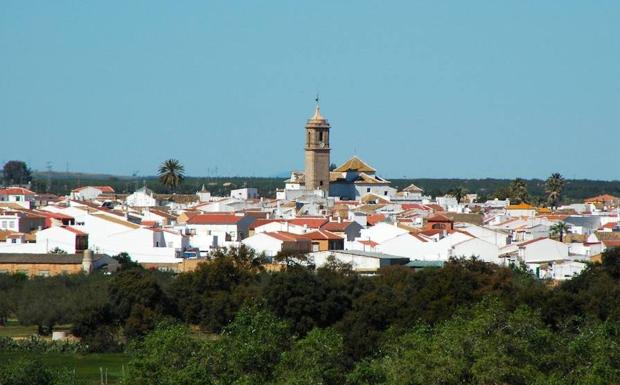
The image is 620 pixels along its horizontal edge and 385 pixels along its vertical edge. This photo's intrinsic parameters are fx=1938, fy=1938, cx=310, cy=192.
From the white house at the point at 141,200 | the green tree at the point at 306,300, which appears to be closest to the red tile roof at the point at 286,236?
the green tree at the point at 306,300

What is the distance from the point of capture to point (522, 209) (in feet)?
338

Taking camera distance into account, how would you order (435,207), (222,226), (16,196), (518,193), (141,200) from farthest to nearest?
(518,193)
(141,200)
(16,196)
(435,207)
(222,226)

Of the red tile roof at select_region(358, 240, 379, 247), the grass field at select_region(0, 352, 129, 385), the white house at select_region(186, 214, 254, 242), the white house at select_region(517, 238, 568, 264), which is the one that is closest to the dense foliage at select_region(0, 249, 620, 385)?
the grass field at select_region(0, 352, 129, 385)

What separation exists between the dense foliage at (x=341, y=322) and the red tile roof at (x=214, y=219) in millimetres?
15379

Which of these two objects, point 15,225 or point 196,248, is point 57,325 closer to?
point 196,248

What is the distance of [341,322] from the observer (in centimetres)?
5059

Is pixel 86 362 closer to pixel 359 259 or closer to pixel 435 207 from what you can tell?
pixel 359 259

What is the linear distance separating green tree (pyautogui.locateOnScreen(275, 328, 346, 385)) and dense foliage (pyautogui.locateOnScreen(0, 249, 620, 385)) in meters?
0.04

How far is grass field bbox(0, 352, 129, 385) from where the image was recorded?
4575cm

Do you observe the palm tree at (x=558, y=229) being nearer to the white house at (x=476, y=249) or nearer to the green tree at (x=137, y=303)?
the white house at (x=476, y=249)

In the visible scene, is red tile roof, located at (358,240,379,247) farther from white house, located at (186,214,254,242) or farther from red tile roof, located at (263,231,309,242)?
white house, located at (186,214,254,242)

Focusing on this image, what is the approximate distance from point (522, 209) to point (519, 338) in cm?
6364

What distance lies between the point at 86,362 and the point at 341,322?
22.0 ft

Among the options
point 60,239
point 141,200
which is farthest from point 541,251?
point 141,200
